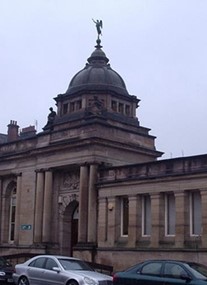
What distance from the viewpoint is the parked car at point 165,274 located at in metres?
16.3

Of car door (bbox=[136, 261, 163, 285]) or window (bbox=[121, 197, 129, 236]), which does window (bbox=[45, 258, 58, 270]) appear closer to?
car door (bbox=[136, 261, 163, 285])

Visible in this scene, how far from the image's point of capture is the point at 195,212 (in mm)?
26125

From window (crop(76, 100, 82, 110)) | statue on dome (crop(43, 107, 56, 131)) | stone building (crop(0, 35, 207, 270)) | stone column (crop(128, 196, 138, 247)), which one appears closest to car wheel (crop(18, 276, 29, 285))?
stone building (crop(0, 35, 207, 270))

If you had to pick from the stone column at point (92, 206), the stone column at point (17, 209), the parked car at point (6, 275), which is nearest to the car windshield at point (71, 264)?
the parked car at point (6, 275)

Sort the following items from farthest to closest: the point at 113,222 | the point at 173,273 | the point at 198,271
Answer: the point at 113,222 < the point at 173,273 < the point at 198,271

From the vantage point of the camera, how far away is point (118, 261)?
28.7 m

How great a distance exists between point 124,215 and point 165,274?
12.4 m

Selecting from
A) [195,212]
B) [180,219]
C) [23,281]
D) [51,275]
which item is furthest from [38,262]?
[195,212]

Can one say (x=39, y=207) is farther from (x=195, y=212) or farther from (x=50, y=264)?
(x=50, y=264)

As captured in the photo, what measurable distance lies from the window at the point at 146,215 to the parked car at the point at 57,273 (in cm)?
791

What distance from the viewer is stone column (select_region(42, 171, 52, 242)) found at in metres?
32.7

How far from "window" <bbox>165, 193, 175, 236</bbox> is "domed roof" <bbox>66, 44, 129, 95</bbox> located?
8.80 metres

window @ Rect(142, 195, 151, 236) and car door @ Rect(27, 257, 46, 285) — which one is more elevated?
window @ Rect(142, 195, 151, 236)

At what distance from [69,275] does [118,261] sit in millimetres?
9856
